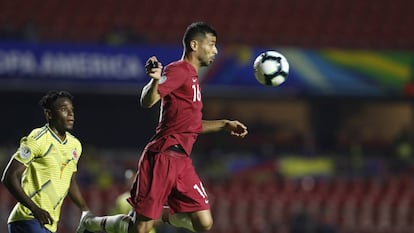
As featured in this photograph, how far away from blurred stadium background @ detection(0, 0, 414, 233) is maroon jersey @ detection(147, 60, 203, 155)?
7509 mm

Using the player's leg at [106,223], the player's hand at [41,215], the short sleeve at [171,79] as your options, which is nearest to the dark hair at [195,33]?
the short sleeve at [171,79]

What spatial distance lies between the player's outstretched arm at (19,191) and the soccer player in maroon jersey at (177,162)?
93 centimetres

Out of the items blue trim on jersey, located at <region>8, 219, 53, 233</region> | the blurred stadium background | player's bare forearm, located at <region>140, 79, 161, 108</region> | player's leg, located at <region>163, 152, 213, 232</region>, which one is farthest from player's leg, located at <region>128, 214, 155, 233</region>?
the blurred stadium background

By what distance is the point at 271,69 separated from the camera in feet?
27.2

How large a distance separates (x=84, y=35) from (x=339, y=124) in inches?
257

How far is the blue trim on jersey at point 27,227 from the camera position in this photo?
7109mm

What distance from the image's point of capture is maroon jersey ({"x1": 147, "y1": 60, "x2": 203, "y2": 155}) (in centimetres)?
768

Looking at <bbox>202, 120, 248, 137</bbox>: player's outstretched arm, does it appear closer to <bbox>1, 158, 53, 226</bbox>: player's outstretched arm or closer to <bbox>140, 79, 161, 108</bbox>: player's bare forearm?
<bbox>140, 79, 161, 108</bbox>: player's bare forearm

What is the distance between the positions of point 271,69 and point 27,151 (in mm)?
2246

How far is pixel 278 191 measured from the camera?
16.5m

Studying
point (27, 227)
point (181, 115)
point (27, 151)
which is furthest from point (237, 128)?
point (27, 227)

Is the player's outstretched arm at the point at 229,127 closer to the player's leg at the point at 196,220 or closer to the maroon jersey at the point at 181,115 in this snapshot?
the maroon jersey at the point at 181,115

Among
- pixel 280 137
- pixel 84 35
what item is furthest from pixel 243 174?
pixel 84 35

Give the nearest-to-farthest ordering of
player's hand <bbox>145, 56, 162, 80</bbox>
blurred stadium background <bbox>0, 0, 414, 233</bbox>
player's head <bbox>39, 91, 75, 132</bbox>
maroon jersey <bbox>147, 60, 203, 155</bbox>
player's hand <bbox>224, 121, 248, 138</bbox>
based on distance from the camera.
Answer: player's hand <bbox>145, 56, 162, 80</bbox>, player's head <bbox>39, 91, 75, 132</bbox>, maroon jersey <bbox>147, 60, 203, 155</bbox>, player's hand <bbox>224, 121, 248, 138</bbox>, blurred stadium background <bbox>0, 0, 414, 233</bbox>
